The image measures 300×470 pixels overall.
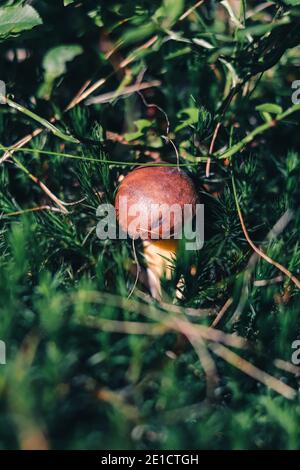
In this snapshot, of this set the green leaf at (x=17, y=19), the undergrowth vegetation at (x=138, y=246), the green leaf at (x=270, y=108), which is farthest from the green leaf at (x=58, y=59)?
the green leaf at (x=270, y=108)

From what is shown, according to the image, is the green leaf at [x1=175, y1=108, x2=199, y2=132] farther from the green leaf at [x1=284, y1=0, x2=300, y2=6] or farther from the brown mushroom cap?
the green leaf at [x1=284, y1=0, x2=300, y2=6]

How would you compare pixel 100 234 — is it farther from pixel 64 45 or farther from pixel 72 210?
pixel 64 45

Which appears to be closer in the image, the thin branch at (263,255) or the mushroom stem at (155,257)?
the thin branch at (263,255)

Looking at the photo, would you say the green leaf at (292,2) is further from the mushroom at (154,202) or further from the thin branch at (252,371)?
the thin branch at (252,371)

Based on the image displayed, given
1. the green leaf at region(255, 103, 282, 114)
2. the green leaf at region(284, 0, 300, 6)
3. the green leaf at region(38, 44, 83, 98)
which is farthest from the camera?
the green leaf at region(38, 44, 83, 98)

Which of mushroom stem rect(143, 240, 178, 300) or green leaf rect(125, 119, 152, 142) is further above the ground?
green leaf rect(125, 119, 152, 142)
